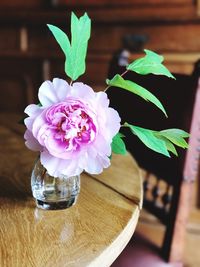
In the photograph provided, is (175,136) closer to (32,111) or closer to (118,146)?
(118,146)

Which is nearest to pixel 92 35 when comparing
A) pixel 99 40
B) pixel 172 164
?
pixel 99 40

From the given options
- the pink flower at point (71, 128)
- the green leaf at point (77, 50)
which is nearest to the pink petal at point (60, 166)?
the pink flower at point (71, 128)

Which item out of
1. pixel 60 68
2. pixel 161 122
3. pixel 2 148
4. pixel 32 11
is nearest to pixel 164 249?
pixel 161 122

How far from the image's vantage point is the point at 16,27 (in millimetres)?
1927

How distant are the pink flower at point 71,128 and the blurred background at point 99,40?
3.83 feet

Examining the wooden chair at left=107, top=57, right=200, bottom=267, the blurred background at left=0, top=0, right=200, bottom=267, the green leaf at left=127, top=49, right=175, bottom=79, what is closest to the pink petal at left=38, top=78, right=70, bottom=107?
the green leaf at left=127, top=49, right=175, bottom=79

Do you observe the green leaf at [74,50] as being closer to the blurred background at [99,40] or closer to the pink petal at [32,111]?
the pink petal at [32,111]

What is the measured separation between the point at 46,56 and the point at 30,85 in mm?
185

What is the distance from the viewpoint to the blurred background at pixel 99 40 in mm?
1701

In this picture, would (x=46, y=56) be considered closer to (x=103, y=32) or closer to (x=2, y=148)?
(x=103, y=32)

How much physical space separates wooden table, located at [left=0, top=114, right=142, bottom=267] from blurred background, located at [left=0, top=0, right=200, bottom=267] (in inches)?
40.0

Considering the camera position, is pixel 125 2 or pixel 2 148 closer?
pixel 2 148

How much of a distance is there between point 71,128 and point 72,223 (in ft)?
0.49

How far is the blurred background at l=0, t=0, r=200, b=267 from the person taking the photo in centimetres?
170
